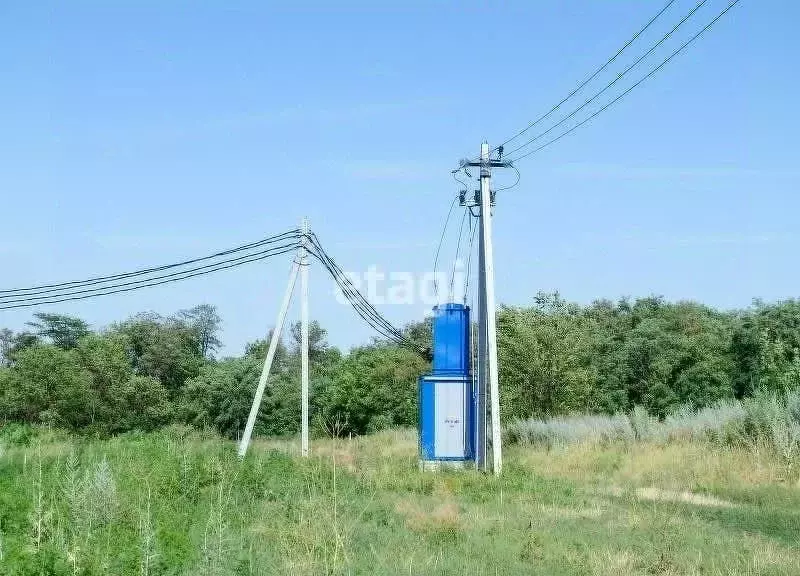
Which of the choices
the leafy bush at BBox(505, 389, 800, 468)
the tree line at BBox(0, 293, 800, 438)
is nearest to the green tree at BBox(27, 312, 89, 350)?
the tree line at BBox(0, 293, 800, 438)

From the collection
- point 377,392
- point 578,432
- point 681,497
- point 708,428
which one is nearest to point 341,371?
point 377,392

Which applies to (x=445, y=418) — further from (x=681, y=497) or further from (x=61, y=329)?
(x=61, y=329)

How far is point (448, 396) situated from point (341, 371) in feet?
133

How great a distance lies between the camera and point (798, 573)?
8844mm

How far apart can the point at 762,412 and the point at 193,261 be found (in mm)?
21051

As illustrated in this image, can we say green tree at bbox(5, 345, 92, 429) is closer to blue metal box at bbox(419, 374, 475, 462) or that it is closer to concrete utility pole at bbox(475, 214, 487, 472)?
blue metal box at bbox(419, 374, 475, 462)

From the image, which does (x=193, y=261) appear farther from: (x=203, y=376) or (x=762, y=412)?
(x=203, y=376)

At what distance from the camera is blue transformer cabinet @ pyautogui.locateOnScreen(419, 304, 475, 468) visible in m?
21.8

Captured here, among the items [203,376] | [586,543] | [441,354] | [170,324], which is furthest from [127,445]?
[170,324]

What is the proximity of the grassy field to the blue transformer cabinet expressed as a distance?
2030mm

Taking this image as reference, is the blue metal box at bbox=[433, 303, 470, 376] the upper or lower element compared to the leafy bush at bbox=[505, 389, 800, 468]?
upper

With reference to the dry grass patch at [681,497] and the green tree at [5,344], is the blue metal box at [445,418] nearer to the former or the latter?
the dry grass patch at [681,497]

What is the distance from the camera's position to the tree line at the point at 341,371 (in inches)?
2046

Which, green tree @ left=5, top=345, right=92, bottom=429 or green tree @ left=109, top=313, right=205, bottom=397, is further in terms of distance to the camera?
green tree @ left=109, top=313, right=205, bottom=397
